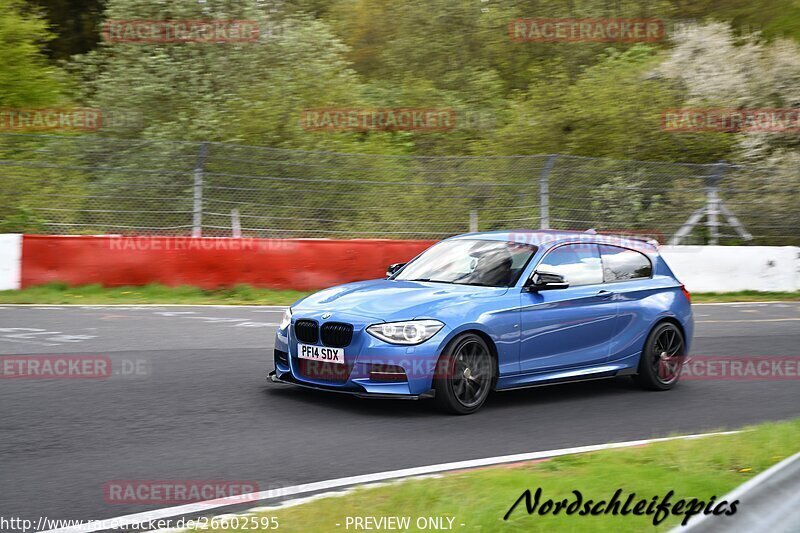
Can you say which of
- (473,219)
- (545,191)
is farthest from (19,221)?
(545,191)

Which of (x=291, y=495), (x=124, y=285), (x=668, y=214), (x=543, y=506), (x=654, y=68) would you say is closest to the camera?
(x=543, y=506)

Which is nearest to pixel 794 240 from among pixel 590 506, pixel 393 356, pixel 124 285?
pixel 124 285

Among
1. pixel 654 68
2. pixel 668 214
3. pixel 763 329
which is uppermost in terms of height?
pixel 654 68

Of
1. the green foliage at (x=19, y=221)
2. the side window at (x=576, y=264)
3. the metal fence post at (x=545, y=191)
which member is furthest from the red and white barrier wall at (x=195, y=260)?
the side window at (x=576, y=264)

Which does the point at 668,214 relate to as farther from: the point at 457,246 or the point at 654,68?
the point at 457,246

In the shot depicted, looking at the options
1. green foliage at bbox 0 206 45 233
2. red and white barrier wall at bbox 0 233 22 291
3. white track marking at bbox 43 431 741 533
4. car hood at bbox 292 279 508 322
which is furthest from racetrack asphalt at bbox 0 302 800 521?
green foliage at bbox 0 206 45 233

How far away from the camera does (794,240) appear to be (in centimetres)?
2159

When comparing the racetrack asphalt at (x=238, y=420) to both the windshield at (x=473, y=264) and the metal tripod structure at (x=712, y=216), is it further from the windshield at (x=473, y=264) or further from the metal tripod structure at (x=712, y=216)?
the metal tripod structure at (x=712, y=216)

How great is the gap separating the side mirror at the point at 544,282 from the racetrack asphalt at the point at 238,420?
3.40 ft

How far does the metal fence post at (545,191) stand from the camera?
63.4 ft

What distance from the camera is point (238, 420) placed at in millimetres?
8117

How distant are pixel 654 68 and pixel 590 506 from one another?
2507 centimetres

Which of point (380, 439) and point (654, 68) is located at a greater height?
point (654, 68)

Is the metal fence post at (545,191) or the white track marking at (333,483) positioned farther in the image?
the metal fence post at (545,191)
